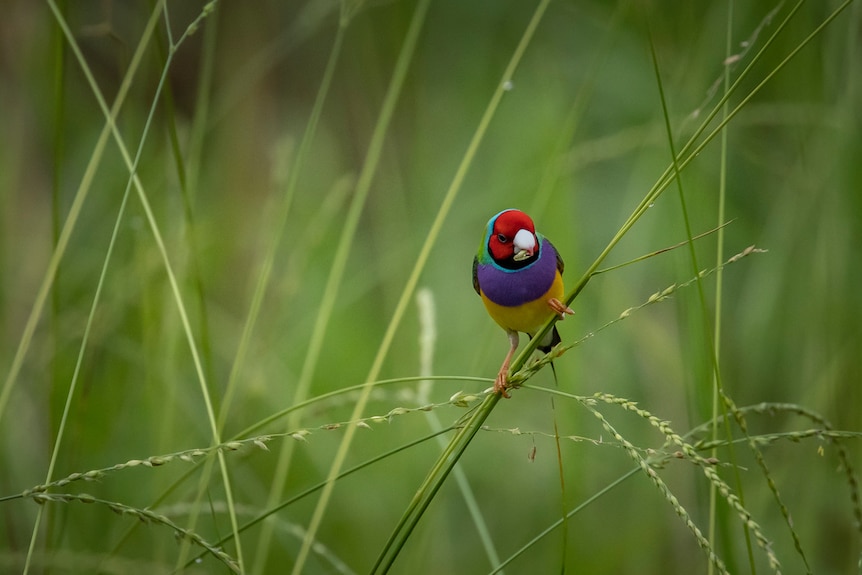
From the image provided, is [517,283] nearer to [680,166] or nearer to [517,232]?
[517,232]

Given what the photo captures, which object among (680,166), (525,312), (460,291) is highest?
(460,291)

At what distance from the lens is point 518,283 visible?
141cm

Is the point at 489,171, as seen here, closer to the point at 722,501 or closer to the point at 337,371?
the point at 337,371

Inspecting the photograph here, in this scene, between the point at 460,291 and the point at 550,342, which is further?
the point at 460,291

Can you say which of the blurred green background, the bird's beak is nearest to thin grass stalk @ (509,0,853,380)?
the bird's beak

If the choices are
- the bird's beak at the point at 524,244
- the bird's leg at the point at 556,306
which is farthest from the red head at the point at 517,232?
the bird's leg at the point at 556,306

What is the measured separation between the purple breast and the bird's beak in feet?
0.34

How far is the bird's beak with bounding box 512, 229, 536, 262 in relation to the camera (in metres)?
1.28

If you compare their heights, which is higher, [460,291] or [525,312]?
[460,291]

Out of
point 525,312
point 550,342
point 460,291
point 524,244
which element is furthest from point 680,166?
point 460,291

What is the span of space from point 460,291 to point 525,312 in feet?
6.30

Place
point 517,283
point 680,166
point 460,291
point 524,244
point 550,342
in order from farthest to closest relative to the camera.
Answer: point 460,291 → point 550,342 → point 517,283 → point 524,244 → point 680,166

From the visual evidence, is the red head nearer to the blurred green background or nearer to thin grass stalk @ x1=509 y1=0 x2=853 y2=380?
thin grass stalk @ x1=509 y1=0 x2=853 y2=380

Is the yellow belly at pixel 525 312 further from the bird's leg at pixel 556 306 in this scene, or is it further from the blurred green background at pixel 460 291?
the blurred green background at pixel 460 291
